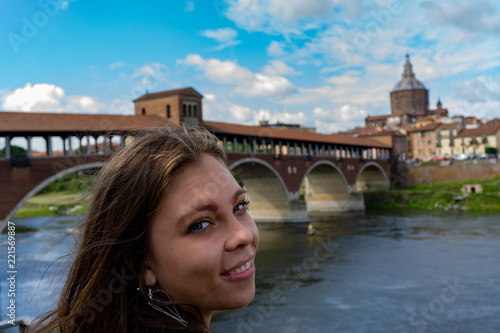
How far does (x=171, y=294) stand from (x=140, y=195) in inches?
10.9

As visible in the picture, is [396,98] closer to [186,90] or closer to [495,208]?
[495,208]

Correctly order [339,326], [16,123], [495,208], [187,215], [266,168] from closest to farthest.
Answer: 1. [187,215]
2. [339,326]
3. [16,123]
4. [266,168]
5. [495,208]

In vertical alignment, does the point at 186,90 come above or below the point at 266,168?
above

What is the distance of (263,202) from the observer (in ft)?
125

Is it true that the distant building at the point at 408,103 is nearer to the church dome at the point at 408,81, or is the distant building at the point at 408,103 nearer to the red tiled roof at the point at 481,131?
the church dome at the point at 408,81

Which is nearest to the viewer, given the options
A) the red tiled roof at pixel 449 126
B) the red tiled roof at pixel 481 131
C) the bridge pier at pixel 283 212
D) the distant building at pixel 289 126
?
the bridge pier at pixel 283 212

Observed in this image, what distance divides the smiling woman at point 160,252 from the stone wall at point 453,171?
54739 mm

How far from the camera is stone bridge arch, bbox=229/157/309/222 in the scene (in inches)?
1425

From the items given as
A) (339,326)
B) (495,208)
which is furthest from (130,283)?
(495,208)

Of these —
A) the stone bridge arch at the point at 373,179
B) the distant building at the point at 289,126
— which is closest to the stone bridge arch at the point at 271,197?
the stone bridge arch at the point at 373,179

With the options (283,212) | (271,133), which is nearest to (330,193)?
(283,212)

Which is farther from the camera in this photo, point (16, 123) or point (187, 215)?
point (16, 123)

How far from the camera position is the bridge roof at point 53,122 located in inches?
780

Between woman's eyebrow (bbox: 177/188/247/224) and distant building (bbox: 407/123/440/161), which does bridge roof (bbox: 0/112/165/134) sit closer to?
woman's eyebrow (bbox: 177/188/247/224)
